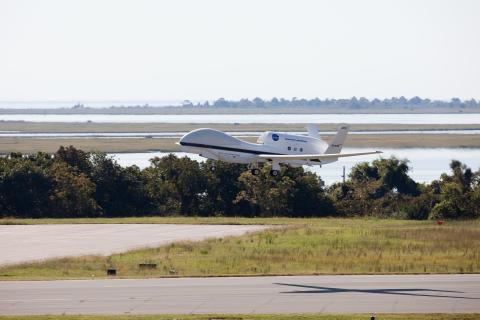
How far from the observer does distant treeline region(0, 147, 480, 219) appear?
8119cm

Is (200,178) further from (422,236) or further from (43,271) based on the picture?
(43,271)

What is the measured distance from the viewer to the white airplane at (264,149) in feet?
219

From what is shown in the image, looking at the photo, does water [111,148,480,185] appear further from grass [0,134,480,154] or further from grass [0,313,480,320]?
grass [0,313,480,320]

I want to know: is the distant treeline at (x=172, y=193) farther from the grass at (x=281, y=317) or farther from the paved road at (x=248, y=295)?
the grass at (x=281, y=317)

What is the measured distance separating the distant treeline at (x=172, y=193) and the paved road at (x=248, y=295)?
38.7 metres

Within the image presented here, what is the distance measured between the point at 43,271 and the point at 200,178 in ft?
141

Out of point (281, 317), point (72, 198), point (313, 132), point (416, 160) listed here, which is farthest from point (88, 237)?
point (416, 160)

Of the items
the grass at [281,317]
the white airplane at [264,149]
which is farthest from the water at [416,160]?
the grass at [281,317]

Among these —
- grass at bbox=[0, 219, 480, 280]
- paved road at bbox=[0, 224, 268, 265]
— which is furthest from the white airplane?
grass at bbox=[0, 219, 480, 280]

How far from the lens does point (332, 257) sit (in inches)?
1891

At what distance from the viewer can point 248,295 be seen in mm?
36281

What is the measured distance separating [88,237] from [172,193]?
2766 cm

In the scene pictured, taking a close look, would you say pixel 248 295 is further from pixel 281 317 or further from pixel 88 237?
pixel 88 237

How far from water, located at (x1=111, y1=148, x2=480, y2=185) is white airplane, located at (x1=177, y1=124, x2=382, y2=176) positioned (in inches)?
2294
